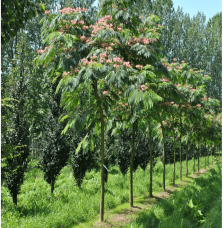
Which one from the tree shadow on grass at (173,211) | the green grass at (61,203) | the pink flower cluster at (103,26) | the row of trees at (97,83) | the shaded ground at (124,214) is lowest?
the shaded ground at (124,214)

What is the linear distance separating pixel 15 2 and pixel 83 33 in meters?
3.01

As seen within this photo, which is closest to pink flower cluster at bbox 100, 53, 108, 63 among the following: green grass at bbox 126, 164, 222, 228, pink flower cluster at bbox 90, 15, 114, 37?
pink flower cluster at bbox 90, 15, 114, 37

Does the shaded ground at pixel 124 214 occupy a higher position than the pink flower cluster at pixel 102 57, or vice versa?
the pink flower cluster at pixel 102 57

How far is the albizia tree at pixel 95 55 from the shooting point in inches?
194

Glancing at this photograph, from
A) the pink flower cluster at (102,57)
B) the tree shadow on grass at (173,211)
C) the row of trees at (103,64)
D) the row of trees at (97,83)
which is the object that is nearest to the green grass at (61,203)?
the row of trees at (97,83)

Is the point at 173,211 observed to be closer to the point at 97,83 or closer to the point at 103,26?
the point at 97,83

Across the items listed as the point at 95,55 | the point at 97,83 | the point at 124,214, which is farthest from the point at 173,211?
the point at 95,55

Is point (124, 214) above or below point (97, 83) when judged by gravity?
below

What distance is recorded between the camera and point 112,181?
10.4 m

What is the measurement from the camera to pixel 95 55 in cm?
512

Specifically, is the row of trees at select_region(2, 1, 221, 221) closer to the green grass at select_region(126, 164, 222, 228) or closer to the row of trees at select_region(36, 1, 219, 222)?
the row of trees at select_region(36, 1, 219, 222)

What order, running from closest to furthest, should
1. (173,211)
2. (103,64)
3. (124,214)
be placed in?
(103,64) → (173,211) → (124,214)

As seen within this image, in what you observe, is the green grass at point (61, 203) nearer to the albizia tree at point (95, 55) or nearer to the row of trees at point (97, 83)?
the row of trees at point (97, 83)

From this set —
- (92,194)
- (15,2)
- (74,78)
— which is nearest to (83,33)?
(74,78)
